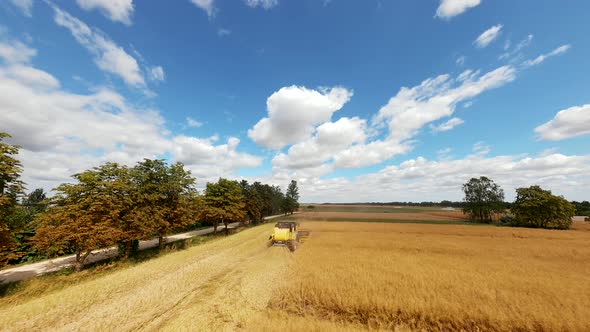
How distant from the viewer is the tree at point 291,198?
347ft

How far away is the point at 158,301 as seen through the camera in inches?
433

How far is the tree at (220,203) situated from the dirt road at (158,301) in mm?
17085

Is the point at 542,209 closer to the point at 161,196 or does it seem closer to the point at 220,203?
the point at 220,203

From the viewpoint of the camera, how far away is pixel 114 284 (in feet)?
44.5

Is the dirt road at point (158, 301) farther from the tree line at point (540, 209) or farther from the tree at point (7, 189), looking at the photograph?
the tree line at point (540, 209)

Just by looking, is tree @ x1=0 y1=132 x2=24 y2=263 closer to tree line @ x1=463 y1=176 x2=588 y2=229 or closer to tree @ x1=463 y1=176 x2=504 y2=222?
tree line @ x1=463 y1=176 x2=588 y2=229

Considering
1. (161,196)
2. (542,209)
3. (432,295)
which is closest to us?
(432,295)

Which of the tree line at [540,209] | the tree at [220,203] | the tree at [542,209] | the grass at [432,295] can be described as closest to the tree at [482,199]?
the tree line at [540,209]

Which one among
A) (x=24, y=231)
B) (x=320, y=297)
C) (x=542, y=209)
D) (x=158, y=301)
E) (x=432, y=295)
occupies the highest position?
(x=542, y=209)

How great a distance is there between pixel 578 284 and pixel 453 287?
8.19m

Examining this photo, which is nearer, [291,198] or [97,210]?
[97,210]

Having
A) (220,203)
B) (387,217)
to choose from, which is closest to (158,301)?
(220,203)

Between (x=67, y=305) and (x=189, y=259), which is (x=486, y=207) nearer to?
(x=189, y=259)

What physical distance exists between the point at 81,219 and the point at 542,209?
3105 inches
